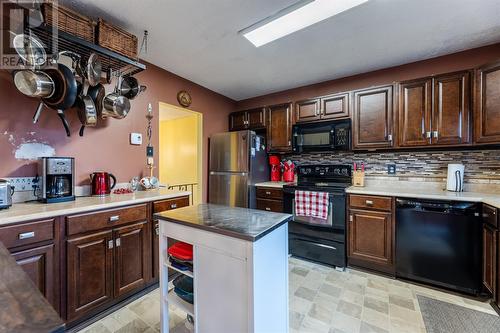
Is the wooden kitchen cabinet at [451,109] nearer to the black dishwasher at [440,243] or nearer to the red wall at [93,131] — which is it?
the black dishwasher at [440,243]

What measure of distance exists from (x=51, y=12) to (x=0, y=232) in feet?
4.60

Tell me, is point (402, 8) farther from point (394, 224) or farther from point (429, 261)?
point (429, 261)

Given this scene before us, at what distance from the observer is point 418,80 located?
2.32 metres

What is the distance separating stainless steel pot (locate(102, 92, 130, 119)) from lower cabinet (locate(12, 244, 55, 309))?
120cm

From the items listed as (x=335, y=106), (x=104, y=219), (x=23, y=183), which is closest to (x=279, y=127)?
(x=335, y=106)

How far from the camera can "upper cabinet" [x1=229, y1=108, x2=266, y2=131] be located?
11.3 ft

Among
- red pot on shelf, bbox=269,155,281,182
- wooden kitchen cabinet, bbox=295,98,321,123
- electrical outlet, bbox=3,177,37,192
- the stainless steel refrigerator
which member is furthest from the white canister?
electrical outlet, bbox=3,177,37,192

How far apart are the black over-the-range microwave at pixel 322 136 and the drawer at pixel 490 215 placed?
1.31 meters

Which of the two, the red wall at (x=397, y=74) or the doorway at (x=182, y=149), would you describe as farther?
the doorway at (x=182, y=149)

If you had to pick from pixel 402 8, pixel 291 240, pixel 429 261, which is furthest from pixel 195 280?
pixel 402 8

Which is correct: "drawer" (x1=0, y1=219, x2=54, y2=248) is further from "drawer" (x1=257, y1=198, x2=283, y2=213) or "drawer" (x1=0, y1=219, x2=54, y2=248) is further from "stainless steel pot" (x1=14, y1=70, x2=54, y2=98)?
"drawer" (x1=257, y1=198, x2=283, y2=213)

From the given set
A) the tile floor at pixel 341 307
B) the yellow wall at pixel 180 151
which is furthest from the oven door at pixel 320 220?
the yellow wall at pixel 180 151

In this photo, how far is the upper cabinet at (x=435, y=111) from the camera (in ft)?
7.01

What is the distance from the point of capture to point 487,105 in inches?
77.6
